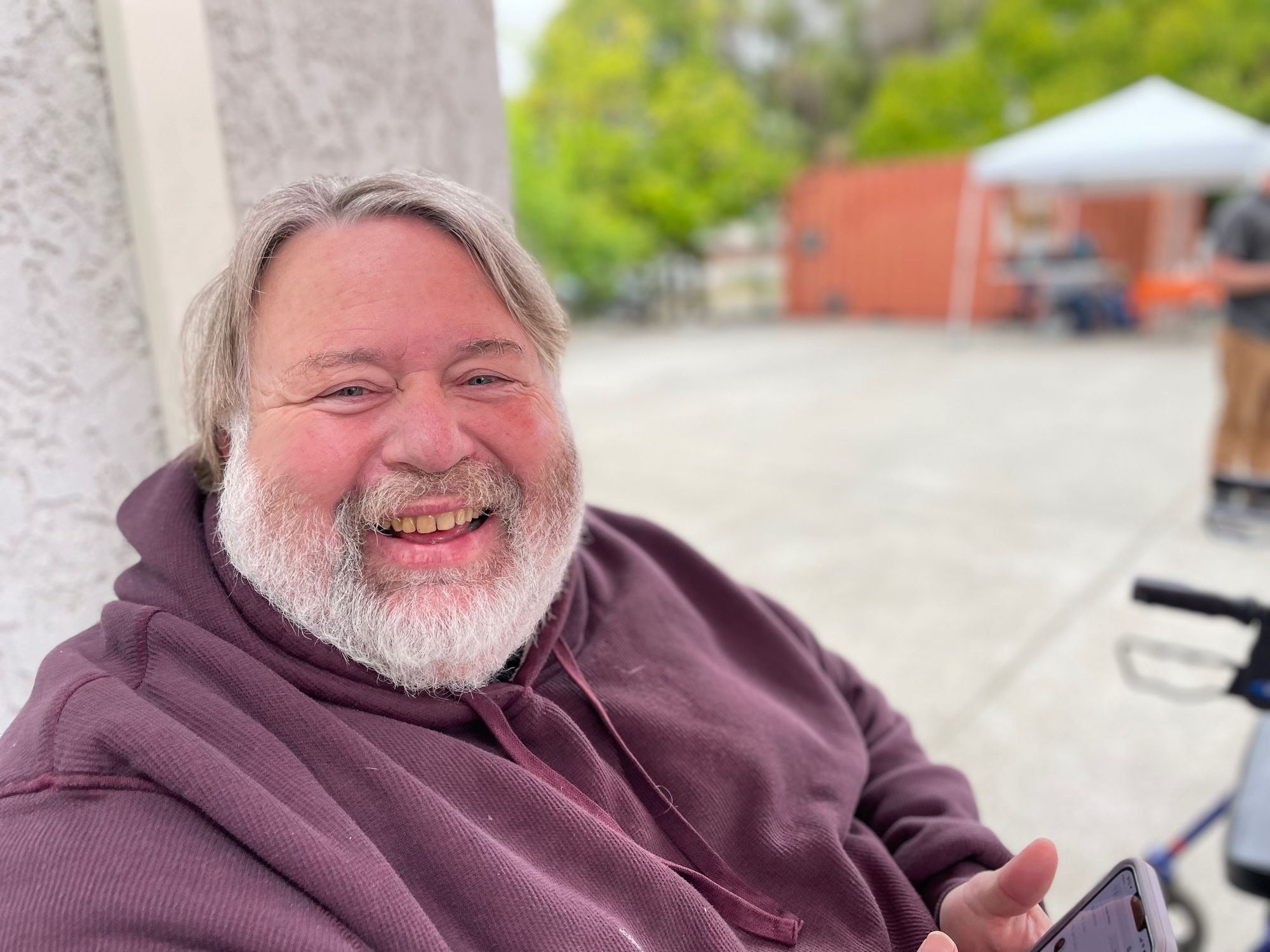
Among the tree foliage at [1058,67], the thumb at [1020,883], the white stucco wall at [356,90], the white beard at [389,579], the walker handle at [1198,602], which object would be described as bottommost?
the thumb at [1020,883]

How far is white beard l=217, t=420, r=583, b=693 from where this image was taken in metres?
1.08

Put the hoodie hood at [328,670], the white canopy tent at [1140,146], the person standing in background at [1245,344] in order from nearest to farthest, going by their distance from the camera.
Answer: the hoodie hood at [328,670] < the person standing in background at [1245,344] < the white canopy tent at [1140,146]

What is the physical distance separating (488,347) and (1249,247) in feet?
15.9

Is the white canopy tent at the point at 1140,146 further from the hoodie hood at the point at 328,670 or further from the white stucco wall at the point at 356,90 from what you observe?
the hoodie hood at the point at 328,670

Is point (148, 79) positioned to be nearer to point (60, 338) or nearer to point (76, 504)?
point (60, 338)

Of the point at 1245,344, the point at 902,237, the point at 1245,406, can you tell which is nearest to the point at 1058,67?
the point at 902,237

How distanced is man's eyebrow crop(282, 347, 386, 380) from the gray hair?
104mm

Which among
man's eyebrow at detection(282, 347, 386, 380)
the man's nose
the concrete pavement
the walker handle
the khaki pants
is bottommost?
the concrete pavement

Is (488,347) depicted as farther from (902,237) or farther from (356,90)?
(902,237)

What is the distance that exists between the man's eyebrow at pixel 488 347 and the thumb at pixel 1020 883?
2.91 ft

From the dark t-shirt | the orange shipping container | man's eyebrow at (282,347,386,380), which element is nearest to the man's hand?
man's eyebrow at (282,347,386,380)

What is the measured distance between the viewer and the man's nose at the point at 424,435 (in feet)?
3.62

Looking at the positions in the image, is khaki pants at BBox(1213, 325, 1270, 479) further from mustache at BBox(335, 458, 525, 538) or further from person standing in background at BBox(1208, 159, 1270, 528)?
mustache at BBox(335, 458, 525, 538)

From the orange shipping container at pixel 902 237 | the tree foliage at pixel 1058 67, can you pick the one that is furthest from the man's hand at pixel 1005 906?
the tree foliage at pixel 1058 67
